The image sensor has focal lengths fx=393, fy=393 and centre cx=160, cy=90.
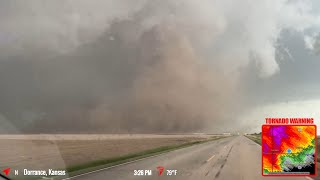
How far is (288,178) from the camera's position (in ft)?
35.8

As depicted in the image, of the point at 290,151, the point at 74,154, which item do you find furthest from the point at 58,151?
the point at 290,151

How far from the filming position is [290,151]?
10.0m

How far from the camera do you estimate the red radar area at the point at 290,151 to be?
9.95m

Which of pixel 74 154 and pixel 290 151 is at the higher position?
pixel 290 151

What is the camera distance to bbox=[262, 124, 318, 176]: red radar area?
9.95m

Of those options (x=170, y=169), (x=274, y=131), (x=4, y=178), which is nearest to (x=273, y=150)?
(x=274, y=131)

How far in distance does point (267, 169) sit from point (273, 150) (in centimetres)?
56

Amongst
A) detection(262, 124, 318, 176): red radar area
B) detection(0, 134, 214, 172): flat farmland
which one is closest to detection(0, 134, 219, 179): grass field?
detection(0, 134, 214, 172): flat farmland

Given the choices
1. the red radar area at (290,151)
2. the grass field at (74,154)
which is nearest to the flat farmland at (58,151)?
the grass field at (74,154)

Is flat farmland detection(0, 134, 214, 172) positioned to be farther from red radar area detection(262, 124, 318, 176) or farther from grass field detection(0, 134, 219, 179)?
red radar area detection(262, 124, 318, 176)

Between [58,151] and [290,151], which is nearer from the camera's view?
[290,151]

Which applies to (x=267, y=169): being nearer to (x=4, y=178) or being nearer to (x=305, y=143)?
(x=305, y=143)

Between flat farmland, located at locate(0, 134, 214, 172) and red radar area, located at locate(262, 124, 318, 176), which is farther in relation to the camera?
flat farmland, located at locate(0, 134, 214, 172)

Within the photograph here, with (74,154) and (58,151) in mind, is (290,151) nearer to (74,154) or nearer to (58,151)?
(74,154)
